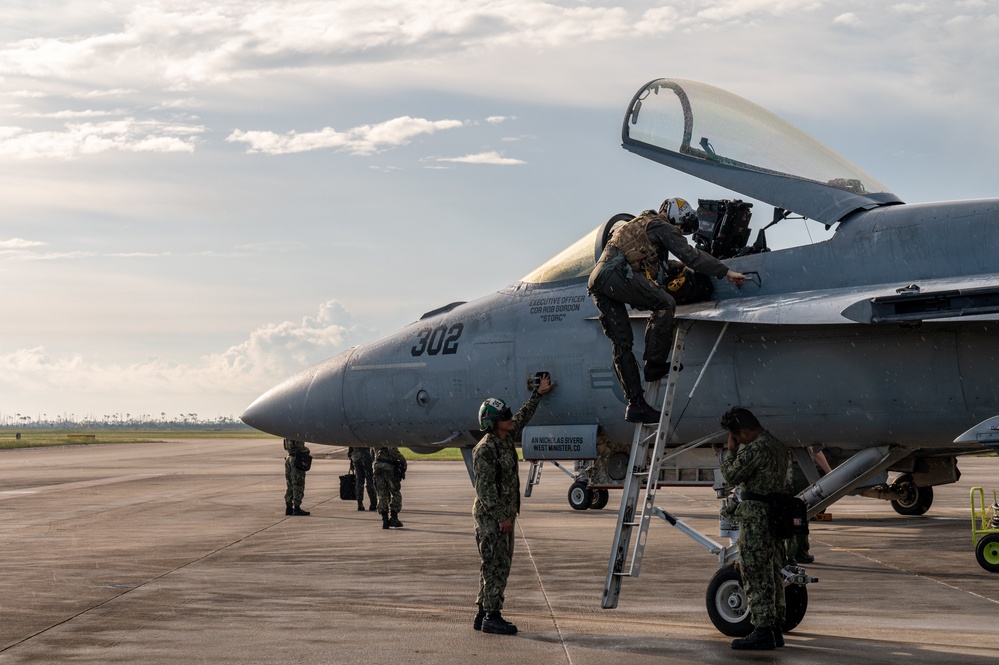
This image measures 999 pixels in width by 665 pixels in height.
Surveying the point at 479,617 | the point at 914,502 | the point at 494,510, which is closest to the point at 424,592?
the point at 479,617

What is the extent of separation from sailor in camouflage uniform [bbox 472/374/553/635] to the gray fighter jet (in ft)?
6.15

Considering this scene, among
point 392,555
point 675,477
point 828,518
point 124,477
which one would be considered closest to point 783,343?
point 675,477

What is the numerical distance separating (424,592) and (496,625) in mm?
2474

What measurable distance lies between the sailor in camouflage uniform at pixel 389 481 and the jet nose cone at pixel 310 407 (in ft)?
15.4

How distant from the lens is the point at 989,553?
1177cm

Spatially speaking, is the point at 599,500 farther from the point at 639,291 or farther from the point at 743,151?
the point at 639,291

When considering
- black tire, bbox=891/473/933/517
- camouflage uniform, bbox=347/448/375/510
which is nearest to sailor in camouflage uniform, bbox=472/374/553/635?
black tire, bbox=891/473/933/517

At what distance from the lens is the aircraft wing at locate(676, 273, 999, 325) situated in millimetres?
7848

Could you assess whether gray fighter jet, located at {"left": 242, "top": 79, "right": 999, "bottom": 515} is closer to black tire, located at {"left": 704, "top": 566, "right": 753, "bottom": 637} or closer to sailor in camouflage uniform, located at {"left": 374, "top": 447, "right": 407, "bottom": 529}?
black tire, located at {"left": 704, "top": 566, "right": 753, "bottom": 637}

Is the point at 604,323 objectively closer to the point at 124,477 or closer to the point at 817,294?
the point at 817,294

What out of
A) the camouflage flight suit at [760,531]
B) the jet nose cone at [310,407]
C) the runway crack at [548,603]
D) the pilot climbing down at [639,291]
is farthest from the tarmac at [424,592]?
the pilot climbing down at [639,291]

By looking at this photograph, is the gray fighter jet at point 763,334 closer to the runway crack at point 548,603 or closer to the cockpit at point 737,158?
the cockpit at point 737,158

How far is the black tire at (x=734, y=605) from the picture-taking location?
8086 millimetres

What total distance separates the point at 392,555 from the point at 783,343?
259 inches
